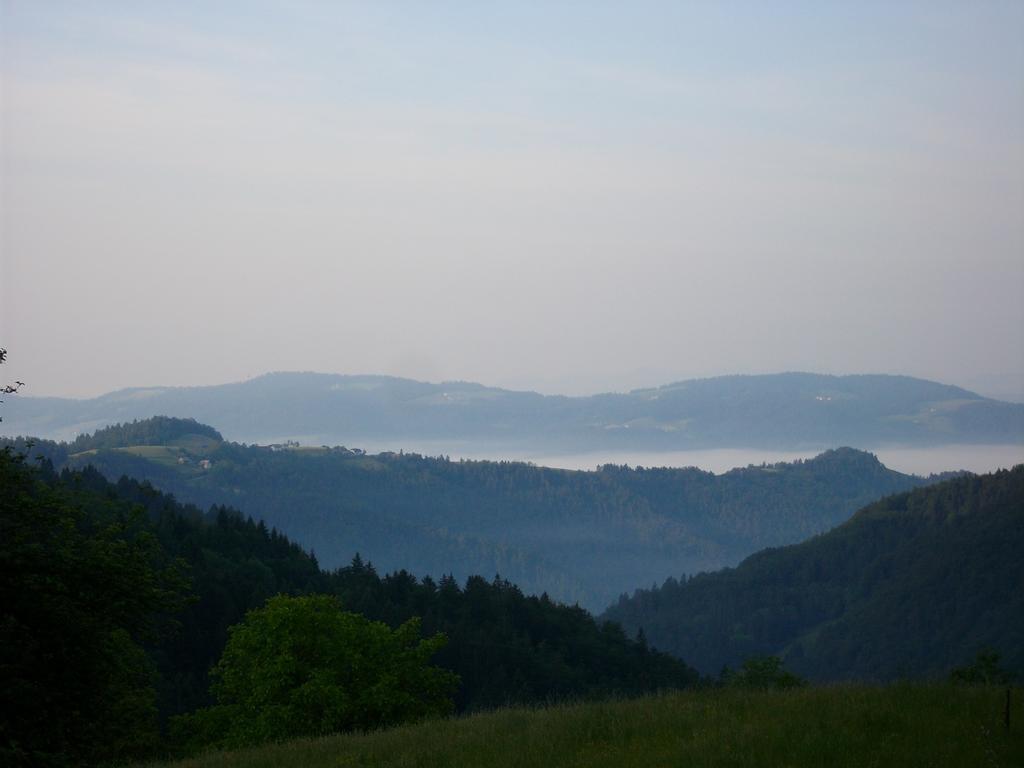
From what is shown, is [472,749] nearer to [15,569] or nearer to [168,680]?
[15,569]

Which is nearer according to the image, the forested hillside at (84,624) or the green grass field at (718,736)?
the green grass field at (718,736)

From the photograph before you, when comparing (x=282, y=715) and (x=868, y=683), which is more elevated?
(x=868, y=683)

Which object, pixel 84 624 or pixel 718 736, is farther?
Answer: pixel 84 624

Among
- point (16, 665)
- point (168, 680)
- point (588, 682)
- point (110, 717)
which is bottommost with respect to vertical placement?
point (588, 682)

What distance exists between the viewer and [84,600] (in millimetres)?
20828

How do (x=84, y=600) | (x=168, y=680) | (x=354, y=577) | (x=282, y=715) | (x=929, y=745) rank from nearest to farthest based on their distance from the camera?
(x=929, y=745)
(x=84, y=600)
(x=282, y=715)
(x=168, y=680)
(x=354, y=577)

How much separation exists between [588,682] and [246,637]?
84746mm

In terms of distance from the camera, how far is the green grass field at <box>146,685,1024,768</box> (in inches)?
641

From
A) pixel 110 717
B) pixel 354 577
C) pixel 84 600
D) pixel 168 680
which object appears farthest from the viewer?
pixel 354 577

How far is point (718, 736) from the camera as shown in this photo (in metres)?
17.5

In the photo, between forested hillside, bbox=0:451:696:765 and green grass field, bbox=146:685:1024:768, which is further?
forested hillside, bbox=0:451:696:765

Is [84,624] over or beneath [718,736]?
over

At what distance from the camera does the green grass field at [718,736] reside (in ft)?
53.4

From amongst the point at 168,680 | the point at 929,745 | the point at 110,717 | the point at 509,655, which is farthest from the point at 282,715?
the point at 509,655
